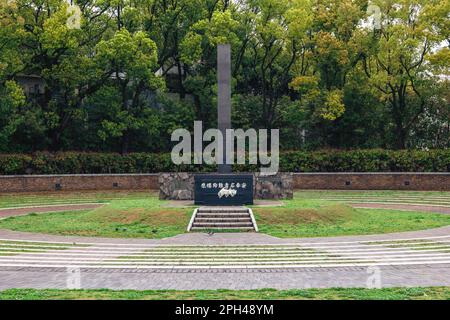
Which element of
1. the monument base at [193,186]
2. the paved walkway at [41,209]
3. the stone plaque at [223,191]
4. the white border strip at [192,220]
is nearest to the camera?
the white border strip at [192,220]

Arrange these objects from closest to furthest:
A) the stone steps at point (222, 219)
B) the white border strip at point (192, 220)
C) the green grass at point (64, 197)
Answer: the white border strip at point (192, 220) → the stone steps at point (222, 219) → the green grass at point (64, 197)

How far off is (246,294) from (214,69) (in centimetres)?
2813

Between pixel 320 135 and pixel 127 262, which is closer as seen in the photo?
pixel 127 262

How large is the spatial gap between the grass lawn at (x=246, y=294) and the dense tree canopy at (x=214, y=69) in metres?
23.3

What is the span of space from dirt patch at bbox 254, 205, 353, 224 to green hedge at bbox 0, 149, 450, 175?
585 inches

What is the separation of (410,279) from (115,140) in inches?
1107

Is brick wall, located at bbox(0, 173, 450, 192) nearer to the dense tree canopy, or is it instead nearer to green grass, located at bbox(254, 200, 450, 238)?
the dense tree canopy

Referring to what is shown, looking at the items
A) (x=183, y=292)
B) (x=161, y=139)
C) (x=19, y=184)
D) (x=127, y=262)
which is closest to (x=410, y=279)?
(x=183, y=292)

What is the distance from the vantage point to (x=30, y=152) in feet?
109

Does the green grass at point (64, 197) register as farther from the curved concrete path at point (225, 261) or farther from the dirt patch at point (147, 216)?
the curved concrete path at point (225, 261)

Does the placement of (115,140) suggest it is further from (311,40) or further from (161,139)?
(311,40)

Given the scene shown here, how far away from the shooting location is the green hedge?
32.5 meters

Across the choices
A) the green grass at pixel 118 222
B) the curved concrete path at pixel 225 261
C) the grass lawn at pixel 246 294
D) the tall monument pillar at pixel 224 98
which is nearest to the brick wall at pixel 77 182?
the green grass at pixel 118 222

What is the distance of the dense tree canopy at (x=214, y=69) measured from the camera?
31.6 meters
